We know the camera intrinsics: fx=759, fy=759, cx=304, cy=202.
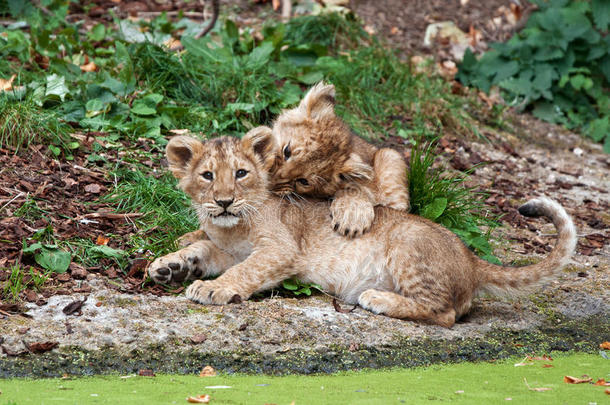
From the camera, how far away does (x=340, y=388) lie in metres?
4.37

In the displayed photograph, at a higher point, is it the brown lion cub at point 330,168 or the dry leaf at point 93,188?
the brown lion cub at point 330,168

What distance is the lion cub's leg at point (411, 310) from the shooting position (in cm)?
585

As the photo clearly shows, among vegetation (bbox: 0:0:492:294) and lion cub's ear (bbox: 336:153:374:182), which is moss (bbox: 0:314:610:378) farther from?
lion cub's ear (bbox: 336:153:374:182)

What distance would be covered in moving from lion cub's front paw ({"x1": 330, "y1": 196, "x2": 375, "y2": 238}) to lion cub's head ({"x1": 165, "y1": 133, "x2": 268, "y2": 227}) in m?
0.64

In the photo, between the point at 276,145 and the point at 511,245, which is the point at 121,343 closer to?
the point at 276,145

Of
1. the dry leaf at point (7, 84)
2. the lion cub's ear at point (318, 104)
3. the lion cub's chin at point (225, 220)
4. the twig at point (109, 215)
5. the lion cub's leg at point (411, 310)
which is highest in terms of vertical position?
the lion cub's ear at point (318, 104)

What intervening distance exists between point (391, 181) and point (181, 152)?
203 cm

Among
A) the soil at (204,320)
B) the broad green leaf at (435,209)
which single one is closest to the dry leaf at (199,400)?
the soil at (204,320)

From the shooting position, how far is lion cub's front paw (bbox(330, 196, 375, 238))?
6.35 metres

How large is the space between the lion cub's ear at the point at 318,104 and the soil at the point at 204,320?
5.63 ft

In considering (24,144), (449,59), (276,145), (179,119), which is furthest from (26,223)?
(449,59)

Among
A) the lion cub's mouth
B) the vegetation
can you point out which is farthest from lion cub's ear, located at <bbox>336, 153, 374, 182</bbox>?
the lion cub's mouth

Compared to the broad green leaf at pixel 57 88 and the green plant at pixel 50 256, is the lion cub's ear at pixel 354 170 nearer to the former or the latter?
the green plant at pixel 50 256

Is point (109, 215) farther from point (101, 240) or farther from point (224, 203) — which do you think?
point (224, 203)
